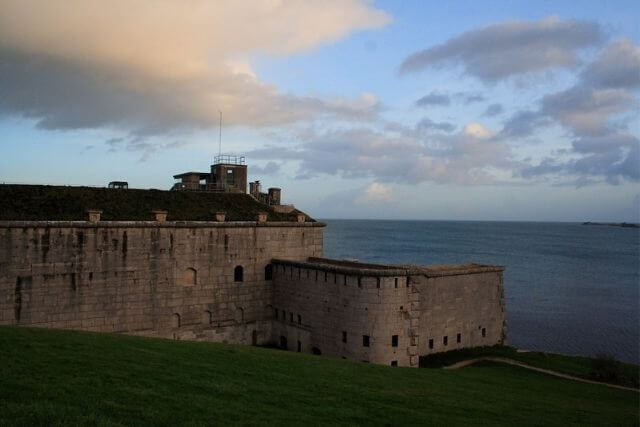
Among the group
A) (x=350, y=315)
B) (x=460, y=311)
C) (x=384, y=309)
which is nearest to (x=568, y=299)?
(x=460, y=311)

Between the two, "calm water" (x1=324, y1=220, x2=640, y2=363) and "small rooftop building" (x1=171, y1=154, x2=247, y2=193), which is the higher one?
"small rooftop building" (x1=171, y1=154, x2=247, y2=193)

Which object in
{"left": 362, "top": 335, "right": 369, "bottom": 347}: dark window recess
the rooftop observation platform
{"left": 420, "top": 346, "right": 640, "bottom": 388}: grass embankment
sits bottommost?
{"left": 420, "top": 346, "right": 640, "bottom": 388}: grass embankment

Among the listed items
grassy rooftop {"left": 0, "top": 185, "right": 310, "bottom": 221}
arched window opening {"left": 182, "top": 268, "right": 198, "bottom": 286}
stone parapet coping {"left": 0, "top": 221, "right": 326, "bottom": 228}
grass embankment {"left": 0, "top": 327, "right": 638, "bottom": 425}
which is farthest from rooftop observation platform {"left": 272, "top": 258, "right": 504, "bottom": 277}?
grass embankment {"left": 0, "top": 327, "right": 638, "bottom": 425}

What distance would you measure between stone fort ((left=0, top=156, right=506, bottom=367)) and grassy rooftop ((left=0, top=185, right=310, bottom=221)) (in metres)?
0.09

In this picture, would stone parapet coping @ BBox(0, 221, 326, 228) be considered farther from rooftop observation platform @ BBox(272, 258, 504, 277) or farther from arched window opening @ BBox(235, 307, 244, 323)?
arched window opening @ BBox(235, 307, 244, 323)

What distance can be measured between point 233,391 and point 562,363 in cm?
2599

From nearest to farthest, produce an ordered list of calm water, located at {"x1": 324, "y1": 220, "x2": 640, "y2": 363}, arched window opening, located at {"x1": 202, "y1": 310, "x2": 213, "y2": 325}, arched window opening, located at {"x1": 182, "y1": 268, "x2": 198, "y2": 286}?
arched window opening, located at {"x1": 182, "y1": 268, "x2": 198, "y2": 286} → arched window opening, located at {"x1": 202, "y1": 310, "x2": 213, "y2": 325} → calm water, located at {"x1": 324, "y1": 220, "x2": 640, "y2": 363}

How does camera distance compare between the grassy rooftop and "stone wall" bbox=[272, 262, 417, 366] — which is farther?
the grassy rooftop

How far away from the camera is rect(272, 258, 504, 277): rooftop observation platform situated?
28.6 metres

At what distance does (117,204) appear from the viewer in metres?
32.3

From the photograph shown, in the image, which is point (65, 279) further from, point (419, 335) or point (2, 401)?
point (419, 335)

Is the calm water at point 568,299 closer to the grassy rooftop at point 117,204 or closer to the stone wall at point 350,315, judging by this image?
the stone wall at point 350,315

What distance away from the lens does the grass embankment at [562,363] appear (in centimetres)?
2941

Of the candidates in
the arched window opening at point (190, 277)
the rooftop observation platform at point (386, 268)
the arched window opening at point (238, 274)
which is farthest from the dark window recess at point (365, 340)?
the arched window opening at point (190, 277)
